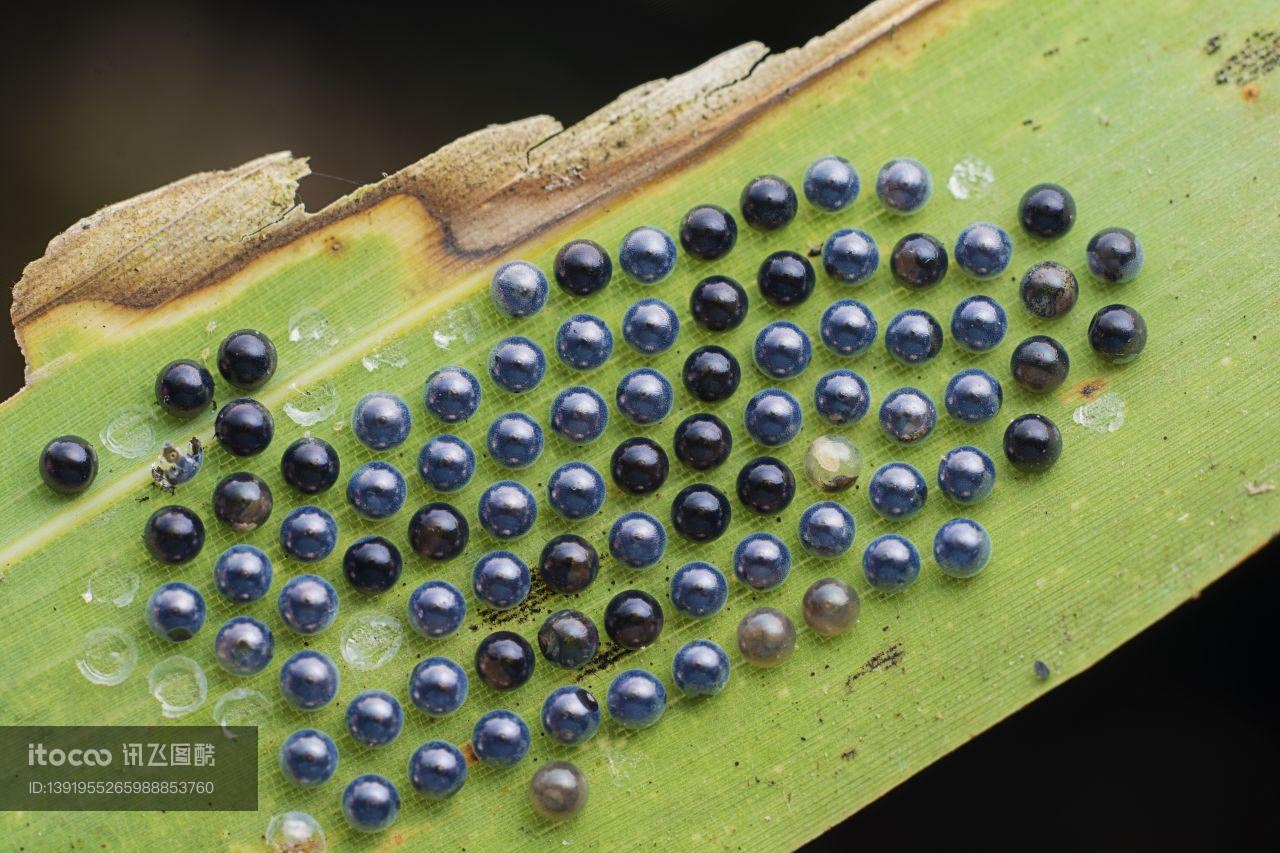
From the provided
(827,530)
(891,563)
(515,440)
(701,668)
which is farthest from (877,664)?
(515,440)

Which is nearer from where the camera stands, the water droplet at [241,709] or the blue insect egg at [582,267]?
the water droplet at [241,709]

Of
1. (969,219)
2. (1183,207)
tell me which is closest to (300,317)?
(969,219)

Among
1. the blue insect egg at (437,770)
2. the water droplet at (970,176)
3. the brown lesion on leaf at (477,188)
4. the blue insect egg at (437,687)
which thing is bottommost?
the blue insect egg at (437,770)

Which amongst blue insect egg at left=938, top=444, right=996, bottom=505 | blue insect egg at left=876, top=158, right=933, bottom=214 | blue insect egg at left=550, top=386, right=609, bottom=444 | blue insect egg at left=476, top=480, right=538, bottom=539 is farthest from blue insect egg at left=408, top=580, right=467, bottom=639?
blue insect egg at left=876, top=158, right=933, bottom=214

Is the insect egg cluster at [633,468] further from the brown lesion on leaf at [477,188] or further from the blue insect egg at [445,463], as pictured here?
the brown lesion on leaf at [477,188]

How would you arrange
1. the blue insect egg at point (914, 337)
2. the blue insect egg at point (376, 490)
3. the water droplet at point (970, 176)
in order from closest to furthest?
the blue insect egg at point (376, 490) → the blue insect egg at point (914, 337) → the water droplet at point (970, 176)

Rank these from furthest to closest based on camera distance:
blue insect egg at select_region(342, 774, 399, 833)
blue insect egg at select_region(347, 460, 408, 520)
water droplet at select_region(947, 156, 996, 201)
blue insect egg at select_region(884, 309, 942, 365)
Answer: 1. water droplet at select_region(947, 156, 996, 201)
2. blue insect egg at select_region(884, 309, 942, 365)
3. blue insect egg at select_region(347, 460, 408, 520)
4. blue insect egg at select_region(342, 774, 399, 833)

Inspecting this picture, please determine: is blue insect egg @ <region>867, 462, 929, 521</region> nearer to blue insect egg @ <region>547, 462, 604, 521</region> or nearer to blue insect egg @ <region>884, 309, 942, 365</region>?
blue insect egg @ <region>884, 309, 942, 365</region>

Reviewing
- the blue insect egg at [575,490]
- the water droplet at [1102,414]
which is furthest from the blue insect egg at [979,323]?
the blue insect egg at [575,490]
